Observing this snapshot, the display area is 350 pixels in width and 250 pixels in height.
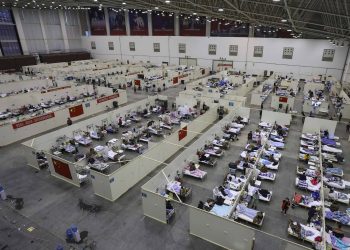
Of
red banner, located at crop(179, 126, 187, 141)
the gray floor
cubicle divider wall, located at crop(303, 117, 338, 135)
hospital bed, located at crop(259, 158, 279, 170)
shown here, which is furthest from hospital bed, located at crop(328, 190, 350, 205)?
red banner, located at crop(179, 126, 187, 141)

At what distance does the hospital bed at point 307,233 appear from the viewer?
11.1 m

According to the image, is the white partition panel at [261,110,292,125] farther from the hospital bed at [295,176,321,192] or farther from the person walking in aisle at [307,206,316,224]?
the person walking in aisle at [307,206,316,224]

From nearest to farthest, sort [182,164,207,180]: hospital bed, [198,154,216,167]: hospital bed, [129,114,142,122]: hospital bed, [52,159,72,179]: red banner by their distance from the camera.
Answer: [52,159,72,179]: red banner, [182,164,207,180]: hospital bed, [198,154,216,167]: hospital bed, [129,114,142,122]: hospital bed

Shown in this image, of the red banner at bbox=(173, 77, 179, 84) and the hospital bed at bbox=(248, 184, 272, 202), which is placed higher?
the red banner at bbox=(173, 77, 179, 84)

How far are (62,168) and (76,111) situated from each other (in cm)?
1172

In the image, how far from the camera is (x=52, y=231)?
12148 mm

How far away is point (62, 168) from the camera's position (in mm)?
15844

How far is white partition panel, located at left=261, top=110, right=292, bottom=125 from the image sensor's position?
23025mm

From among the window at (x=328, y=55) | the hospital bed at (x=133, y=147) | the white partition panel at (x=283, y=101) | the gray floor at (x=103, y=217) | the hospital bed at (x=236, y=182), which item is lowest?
the gray floor at (x=103, y=217)

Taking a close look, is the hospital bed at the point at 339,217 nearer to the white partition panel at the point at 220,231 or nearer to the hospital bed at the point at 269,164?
the hospital bed at the point at 269,164

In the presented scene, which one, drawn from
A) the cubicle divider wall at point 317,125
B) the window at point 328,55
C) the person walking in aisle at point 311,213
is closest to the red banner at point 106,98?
the cubicle divider wall at point 317,125

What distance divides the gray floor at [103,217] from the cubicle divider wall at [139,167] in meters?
0.48

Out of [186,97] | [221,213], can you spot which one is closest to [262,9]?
[186,97]

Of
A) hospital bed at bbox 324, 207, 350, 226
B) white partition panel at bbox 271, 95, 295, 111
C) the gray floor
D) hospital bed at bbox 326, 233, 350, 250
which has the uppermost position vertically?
white partition panel at bbox 271, 95, 295, 111
